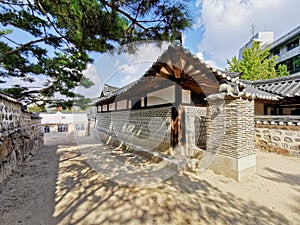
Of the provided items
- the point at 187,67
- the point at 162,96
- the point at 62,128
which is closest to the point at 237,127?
the point at 187,67

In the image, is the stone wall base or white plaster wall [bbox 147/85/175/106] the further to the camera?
white plaster wall [bbox 147/85/175/106]

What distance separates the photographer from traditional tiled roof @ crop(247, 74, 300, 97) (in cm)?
742

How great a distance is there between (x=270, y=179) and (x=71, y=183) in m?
5.08

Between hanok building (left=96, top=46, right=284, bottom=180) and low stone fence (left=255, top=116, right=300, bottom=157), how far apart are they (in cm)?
182

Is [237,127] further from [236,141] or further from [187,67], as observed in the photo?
[187,67]

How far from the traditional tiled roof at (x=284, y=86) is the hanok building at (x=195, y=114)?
3.14 feet

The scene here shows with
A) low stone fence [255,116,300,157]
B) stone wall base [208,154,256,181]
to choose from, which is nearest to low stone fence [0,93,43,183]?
stone wall base [208,154,256,181]

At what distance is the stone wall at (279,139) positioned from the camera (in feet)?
18.0

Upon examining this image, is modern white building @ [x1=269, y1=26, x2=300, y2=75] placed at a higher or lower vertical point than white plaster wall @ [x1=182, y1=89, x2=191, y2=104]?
higher

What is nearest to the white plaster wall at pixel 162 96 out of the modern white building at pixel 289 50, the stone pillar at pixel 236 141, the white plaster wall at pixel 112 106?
the stone pillar at pixel 236 141

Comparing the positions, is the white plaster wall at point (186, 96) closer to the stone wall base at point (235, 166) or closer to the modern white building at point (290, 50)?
the stone wall base at point (235, 166)

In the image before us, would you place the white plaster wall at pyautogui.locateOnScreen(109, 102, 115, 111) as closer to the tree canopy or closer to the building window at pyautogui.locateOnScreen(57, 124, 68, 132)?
the tree canopy

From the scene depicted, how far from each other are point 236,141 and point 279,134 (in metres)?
3.64

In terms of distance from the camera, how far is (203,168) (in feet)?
15.0
